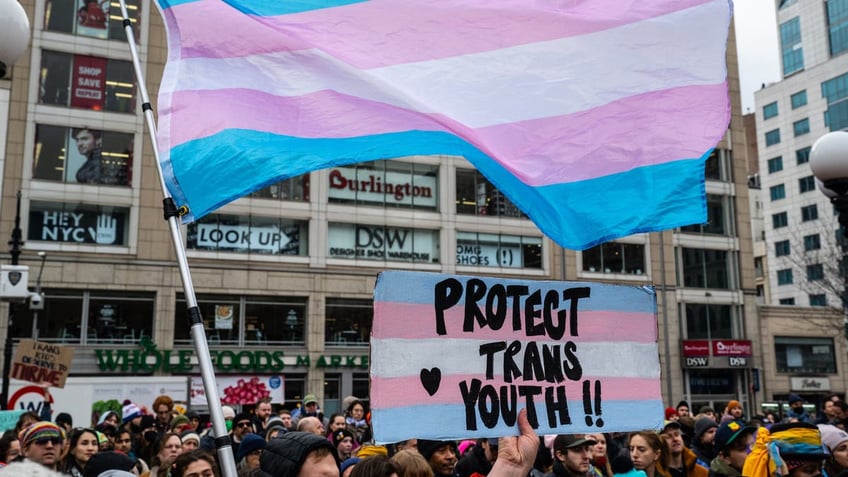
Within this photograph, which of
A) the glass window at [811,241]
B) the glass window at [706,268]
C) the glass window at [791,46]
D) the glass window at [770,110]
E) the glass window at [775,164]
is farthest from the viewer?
the glass window at [770,110]

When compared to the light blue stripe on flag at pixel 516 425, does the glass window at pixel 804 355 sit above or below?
above

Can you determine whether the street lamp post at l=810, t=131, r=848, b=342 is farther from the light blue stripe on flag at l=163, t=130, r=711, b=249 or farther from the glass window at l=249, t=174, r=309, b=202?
the glass window at l=249, t=174, r=309, b=202

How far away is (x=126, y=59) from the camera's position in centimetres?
3400

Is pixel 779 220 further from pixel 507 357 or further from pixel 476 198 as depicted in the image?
pixel 507 357

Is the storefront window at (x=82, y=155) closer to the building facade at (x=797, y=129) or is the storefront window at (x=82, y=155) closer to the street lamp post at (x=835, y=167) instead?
the street lamp post at (x=835, y=167)

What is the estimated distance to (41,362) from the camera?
15.6 metres

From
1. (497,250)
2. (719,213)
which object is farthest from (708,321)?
(497,250)

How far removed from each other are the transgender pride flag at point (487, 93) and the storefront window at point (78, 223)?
97.1 feet

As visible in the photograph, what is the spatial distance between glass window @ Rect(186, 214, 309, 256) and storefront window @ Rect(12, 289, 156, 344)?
3.15m

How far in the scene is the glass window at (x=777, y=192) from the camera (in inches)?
3098

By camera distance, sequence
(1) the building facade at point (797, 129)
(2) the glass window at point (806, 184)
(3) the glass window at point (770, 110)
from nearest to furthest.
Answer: (1) the building facade at point (797, 129) → (2) the glass window at point (806, 184) → (3) the glass window at point (770, 110)

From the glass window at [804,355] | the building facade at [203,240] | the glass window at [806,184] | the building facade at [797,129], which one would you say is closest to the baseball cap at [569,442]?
the building facade at [203,240]

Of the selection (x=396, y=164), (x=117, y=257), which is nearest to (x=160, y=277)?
(x=117, y=257)

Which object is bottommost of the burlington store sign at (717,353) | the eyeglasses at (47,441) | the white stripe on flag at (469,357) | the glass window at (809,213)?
the eyeglasses at (47,441)
